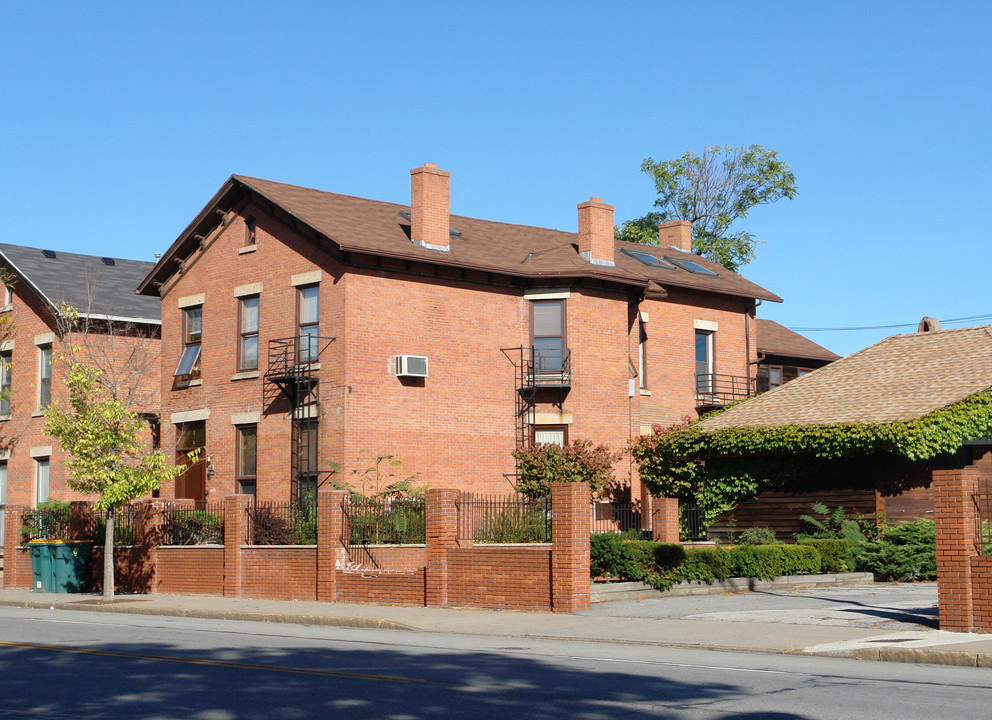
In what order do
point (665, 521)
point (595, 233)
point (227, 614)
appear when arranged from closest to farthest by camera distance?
point (227, 614) < point (665, 521) < point (595, 233)

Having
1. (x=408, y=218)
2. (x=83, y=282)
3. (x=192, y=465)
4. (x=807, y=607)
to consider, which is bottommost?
(x=807, y=607)

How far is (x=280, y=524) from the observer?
25234 millimetres

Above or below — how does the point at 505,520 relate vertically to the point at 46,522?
above

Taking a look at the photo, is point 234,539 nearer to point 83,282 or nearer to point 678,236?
point 83,282

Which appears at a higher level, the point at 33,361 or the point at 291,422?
the point at 33,361

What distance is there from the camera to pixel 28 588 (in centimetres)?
3028

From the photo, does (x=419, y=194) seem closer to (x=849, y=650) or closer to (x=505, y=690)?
(x=849, y=650)

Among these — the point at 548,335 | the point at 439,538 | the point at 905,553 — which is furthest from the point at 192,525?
the point at 905,553

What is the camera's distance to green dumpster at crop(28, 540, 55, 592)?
28.7m

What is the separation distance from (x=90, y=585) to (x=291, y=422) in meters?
6.31

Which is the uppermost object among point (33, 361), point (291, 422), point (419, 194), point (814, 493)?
point (419, 194)

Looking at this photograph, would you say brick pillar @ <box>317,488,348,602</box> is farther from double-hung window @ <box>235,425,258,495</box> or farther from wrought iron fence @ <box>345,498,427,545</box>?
double-hung window @ <box>235,425,258,495</box>

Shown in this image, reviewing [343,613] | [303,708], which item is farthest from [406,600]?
[303,708]

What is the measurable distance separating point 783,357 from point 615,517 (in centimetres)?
1477
